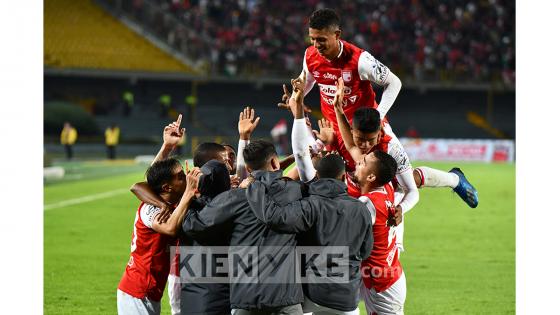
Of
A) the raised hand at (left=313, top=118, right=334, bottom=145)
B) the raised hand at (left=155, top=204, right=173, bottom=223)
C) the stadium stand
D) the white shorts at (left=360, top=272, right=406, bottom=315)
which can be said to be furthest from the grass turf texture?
the stadium stand

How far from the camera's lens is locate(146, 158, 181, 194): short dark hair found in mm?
5609

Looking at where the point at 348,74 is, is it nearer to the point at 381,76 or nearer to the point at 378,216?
the point at 381,76

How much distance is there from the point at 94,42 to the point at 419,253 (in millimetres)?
30114

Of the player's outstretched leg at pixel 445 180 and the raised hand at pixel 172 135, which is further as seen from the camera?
the player's outstretched leg at pixel 445 180

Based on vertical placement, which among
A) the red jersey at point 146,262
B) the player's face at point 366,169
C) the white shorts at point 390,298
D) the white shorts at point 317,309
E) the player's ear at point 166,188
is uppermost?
Result: the player's face at point 366,169

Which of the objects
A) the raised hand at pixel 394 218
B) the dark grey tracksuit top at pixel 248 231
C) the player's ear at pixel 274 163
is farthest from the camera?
the raised hand at pixel 394 218

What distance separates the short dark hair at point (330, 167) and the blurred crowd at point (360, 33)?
3323 cm

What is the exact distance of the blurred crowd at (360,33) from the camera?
3950 cm

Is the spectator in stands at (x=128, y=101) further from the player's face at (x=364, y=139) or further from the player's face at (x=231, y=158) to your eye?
the player's face at (x=364, y=139)

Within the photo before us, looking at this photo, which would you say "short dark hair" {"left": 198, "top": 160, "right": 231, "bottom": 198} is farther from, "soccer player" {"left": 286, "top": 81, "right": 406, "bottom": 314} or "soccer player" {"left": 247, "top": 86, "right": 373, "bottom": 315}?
"soccer player" {"left": 286, "top": 81, "right": 406, "bottom": 314}

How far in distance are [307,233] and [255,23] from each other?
37425 millimetres

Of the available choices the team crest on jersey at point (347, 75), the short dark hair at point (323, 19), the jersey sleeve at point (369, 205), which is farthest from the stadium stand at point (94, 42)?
the jersey sleeve at point (369, 205)

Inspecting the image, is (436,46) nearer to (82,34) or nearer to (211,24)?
(211,24)

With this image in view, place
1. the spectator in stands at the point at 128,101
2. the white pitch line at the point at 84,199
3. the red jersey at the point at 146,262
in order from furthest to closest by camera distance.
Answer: the spectator in stands at the point at 128,101 → the white pitch line at the point at 84,199 → the red jersey at the point at 146,262
